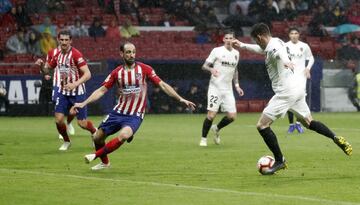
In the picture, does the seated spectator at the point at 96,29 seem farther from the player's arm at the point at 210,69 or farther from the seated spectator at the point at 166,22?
the player's arm at the point at 210,69

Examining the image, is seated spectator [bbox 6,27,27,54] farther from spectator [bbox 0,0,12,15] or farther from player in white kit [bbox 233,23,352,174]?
player in white kit [bbox 233,23,352,174]

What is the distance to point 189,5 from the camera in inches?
1610

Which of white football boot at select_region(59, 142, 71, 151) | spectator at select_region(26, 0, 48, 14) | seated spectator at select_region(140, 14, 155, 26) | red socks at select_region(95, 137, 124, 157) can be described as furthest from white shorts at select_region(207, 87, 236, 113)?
seated spectator at select_region(140, 14, 155, 26)

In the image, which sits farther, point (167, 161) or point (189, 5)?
point (189, 5)

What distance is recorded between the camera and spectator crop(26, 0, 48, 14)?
37969 millimetres

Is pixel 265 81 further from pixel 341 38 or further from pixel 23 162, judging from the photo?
pixel 23 162

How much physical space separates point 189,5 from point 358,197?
2950 centimetres

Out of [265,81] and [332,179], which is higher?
[332,179]

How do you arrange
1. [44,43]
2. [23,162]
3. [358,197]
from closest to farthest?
[358,197] → [23,162] → [44,43]

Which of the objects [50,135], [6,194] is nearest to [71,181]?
[6,194]

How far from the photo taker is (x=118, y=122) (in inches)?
606

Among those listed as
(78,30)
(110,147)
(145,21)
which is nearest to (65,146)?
(110,147)

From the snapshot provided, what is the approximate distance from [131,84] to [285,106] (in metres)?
2.44

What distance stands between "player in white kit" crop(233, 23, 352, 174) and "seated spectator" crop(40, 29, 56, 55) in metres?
20.1
